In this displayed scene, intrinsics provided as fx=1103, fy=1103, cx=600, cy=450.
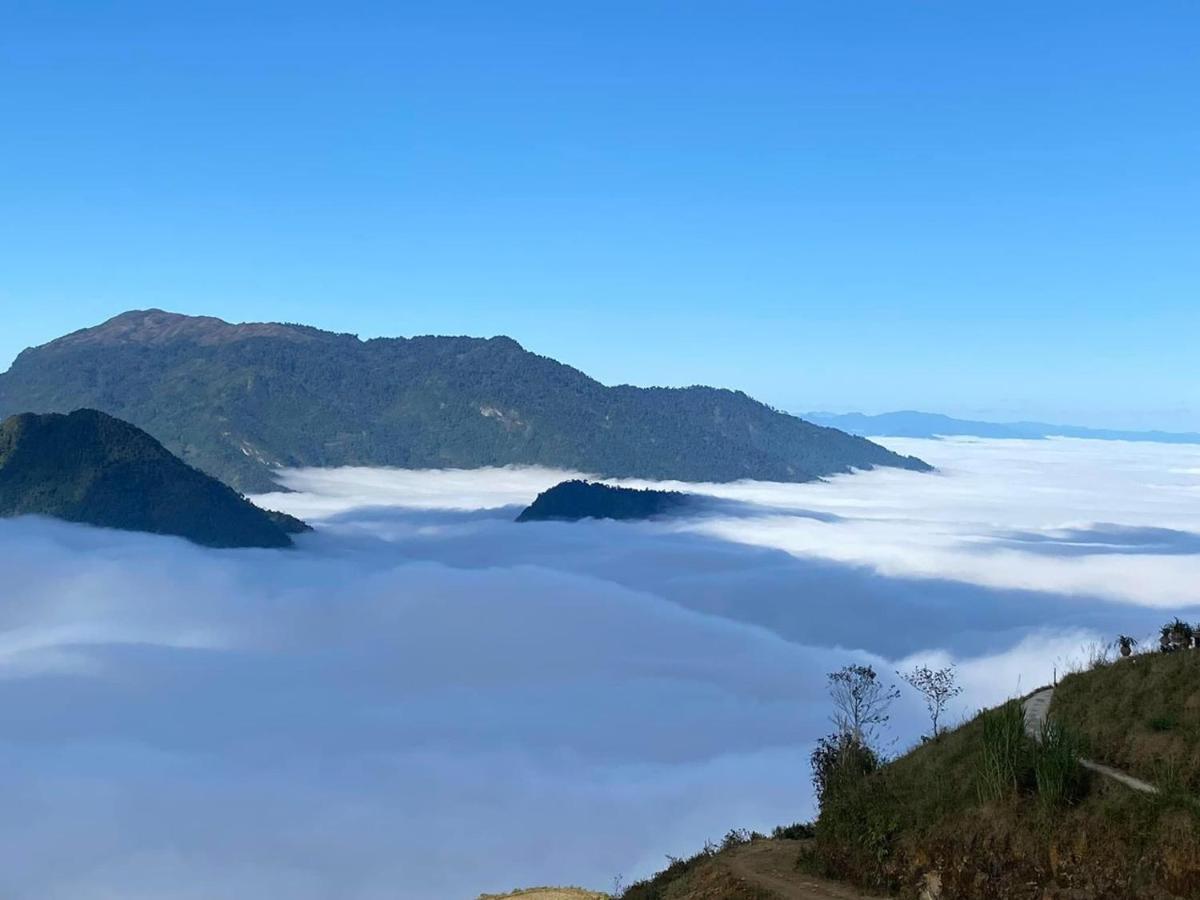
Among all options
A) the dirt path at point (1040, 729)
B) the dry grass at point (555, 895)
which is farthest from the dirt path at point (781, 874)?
the dry grass at point (555, 895)

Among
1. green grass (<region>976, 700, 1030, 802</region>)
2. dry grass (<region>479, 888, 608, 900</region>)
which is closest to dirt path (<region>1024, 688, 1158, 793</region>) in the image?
green grass (<region>976, 700, 1030, 802</region>)

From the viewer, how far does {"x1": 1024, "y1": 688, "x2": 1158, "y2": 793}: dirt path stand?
32562 mm

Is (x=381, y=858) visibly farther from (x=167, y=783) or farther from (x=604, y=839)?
(x=167, y=783)

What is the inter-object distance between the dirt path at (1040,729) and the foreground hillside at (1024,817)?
38 centimetres

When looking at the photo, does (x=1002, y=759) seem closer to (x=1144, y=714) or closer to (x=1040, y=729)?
(x=1040, y=729)

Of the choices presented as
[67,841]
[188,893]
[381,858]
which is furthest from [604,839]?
[67,841]

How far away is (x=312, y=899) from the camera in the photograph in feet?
394

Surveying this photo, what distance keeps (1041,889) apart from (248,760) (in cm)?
18075

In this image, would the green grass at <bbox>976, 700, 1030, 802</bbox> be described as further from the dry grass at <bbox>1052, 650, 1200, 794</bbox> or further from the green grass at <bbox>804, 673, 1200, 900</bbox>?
the dry grass at <bbox>1052, 650, 1200, 794</bbox>

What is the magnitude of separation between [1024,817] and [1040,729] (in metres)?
5.91

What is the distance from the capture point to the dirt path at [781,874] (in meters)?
33.5

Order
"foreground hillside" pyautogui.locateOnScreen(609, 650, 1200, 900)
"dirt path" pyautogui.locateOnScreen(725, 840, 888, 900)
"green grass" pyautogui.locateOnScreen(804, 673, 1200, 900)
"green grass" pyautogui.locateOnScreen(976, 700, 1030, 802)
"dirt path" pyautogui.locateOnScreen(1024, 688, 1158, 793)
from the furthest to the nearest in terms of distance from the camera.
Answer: "dirt path" pyautogui.locateOnScreen(725, 840, 888, 900), "green grass" pyautogui.locateOnScreen(976, 700, 1030, 802), "dirt path" pyautogui.locateOnScreen(1024, 688, 1158, 793), "foreground hillside" pyautogui.locateOnScreen(609, 650, 1200, 900), "green grass" pyautogui.locateOnScreen(804, 673, 1200, 900)

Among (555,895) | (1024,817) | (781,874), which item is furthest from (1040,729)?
(555,895)

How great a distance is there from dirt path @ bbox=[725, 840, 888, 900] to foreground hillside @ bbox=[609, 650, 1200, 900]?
10 cm
